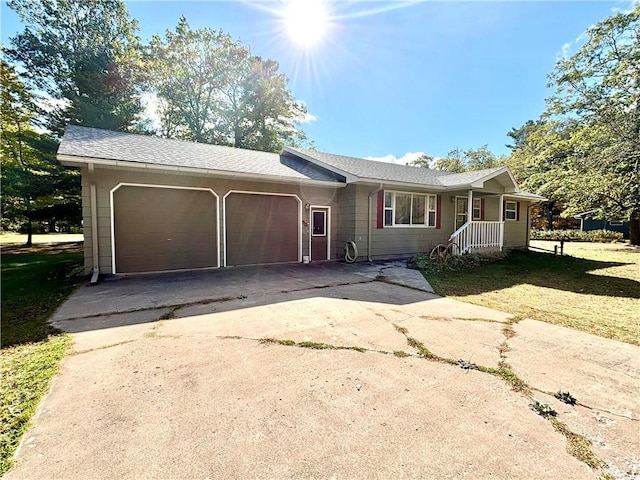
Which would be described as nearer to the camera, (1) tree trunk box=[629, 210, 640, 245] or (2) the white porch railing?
(2) the white porch railing

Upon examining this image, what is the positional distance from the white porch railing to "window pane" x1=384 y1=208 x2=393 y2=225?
2140 mm

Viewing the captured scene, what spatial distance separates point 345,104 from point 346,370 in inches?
652

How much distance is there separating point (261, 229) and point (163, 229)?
266cm

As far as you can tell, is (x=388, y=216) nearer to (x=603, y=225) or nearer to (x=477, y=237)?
(x=477, y=237)

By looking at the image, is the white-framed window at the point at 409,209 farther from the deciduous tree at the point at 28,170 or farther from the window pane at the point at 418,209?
the deciduous tree at the point at 28,170

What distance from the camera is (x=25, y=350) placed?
320 centimetres

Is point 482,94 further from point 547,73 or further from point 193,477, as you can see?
point 193,477

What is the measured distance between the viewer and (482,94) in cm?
1673

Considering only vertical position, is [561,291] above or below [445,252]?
below

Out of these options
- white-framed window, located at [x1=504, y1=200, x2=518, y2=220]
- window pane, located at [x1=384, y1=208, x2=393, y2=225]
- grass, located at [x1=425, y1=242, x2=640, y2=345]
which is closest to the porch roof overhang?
window pane, located at [x1=384, y1=208, x2=393, y2=225]

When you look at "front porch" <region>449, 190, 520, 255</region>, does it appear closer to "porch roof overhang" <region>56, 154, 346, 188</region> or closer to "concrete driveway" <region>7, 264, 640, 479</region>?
"porch roof overhang" <region>56, 154, 346, 188</region>

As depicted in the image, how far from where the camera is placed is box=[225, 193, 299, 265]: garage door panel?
880 cm

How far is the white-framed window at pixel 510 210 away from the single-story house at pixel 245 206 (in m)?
2.09

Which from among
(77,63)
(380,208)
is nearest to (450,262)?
(380,208)
